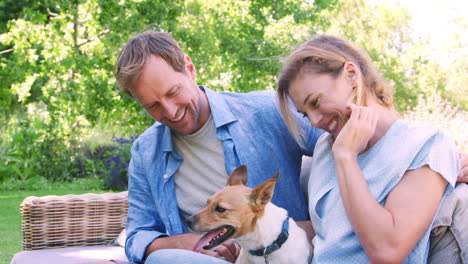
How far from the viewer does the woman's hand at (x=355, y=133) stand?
7.01ft

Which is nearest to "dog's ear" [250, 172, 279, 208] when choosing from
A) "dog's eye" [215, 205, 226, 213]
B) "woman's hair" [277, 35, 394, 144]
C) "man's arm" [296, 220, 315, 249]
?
"dog's eye" [215, 205, 226, 213]

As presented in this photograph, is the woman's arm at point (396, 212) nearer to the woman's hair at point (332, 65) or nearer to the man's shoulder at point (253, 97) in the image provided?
the woman's hair at point (332, 65)

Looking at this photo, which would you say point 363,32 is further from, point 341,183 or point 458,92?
point 341,183

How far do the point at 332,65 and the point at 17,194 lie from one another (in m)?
7.73

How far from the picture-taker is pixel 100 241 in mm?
4211

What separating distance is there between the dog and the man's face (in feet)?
1.31

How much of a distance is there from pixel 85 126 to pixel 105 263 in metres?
8.78

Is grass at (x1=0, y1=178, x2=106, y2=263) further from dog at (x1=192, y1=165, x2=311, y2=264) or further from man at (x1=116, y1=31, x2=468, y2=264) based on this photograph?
dog at (x1=192, y1=165, x2=311, y2=264)

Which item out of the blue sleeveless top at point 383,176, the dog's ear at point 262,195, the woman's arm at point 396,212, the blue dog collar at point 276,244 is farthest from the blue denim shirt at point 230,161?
the woman's arm at point 396,212

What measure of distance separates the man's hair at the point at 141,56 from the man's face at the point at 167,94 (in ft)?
0.08

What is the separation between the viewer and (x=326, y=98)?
2.30m

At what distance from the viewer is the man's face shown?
9.24 ft

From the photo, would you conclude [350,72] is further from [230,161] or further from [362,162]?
[230,161]

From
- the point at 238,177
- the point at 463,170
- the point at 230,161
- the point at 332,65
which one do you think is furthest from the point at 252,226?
the point at 463,170
